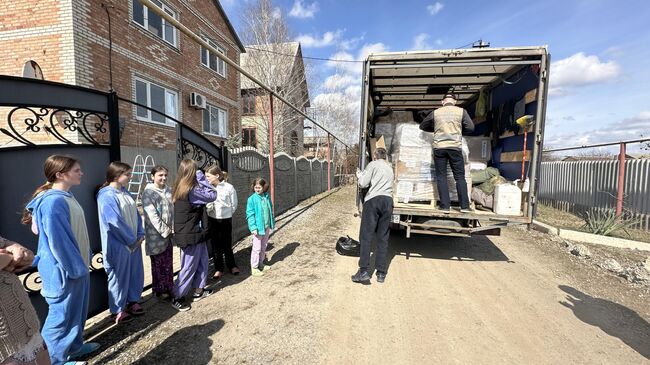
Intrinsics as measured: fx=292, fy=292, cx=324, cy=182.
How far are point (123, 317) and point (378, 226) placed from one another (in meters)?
3.28

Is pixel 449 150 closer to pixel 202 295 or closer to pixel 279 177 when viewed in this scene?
pixel 202 295

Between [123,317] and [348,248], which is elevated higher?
[348,248]

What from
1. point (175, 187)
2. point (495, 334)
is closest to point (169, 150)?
point (175, 187)

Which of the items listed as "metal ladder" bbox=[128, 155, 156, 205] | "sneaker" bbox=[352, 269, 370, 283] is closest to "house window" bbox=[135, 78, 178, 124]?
"metal ladder" bbox=[128, 155, 156, 205]

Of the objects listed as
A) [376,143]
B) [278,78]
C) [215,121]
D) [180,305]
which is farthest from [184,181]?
[278,78]

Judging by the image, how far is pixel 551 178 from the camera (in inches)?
415

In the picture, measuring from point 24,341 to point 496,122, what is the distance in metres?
7.47

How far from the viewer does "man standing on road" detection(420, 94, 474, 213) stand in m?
4.55

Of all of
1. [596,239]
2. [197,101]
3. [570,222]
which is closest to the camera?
[596,239]

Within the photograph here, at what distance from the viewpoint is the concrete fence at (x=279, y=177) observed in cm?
595

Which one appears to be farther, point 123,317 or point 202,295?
point 202,295

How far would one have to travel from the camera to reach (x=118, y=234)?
113 inches

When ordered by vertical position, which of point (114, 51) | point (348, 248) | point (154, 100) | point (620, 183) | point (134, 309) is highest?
point (114, 51)

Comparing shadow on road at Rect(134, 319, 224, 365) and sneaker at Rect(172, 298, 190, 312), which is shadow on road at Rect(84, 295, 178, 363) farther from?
shadow on road at Rect(134, 319, 224, 365)
